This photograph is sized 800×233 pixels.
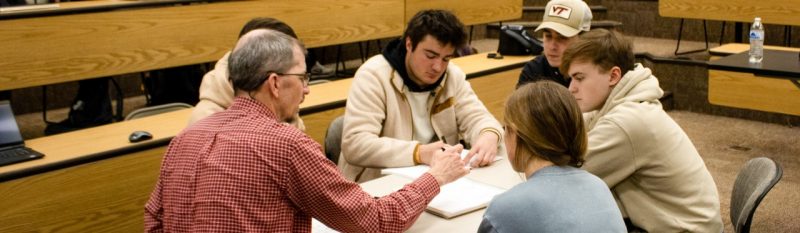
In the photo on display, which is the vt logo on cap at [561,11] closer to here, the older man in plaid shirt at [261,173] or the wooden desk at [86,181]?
the wooden desk at [86,181]

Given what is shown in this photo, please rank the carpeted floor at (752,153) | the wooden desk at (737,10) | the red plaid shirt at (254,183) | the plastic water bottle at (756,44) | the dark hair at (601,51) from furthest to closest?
the wooden desk at (737,10), the plastic water bottle at (756,44), the carpeted floor at (752,153), the dark hair at (601,51), the red plaid shirt at (254,183)

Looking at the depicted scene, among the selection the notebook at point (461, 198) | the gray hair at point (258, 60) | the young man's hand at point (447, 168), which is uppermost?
the gray hair at point (258, 60)

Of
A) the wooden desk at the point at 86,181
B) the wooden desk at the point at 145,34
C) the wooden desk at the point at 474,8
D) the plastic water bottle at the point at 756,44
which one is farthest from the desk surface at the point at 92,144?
the plastic water bottle at the point at 756,44

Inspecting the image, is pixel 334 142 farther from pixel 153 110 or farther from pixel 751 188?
pixel 751 188

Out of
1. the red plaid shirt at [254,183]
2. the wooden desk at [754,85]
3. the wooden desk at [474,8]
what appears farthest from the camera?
the wooden desk at [474,8]

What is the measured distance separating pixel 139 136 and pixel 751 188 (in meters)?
1.98

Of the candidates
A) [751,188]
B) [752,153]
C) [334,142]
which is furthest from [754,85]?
[334,142]

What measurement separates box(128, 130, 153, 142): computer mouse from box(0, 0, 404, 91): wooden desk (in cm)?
81

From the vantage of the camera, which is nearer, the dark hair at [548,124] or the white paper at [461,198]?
the dark hair at [548,124]

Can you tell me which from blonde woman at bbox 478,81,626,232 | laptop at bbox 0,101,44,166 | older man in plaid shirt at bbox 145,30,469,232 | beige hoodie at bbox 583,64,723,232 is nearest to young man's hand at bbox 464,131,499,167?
beige hoodie at bbox 583,64,723,232

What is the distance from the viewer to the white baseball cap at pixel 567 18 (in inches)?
119

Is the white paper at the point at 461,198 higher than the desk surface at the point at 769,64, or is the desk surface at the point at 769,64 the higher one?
the white paper at the point at 461,198

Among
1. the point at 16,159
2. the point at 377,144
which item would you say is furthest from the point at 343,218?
the point at 16,159

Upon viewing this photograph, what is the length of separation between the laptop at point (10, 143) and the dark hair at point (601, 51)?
1.75 metres
